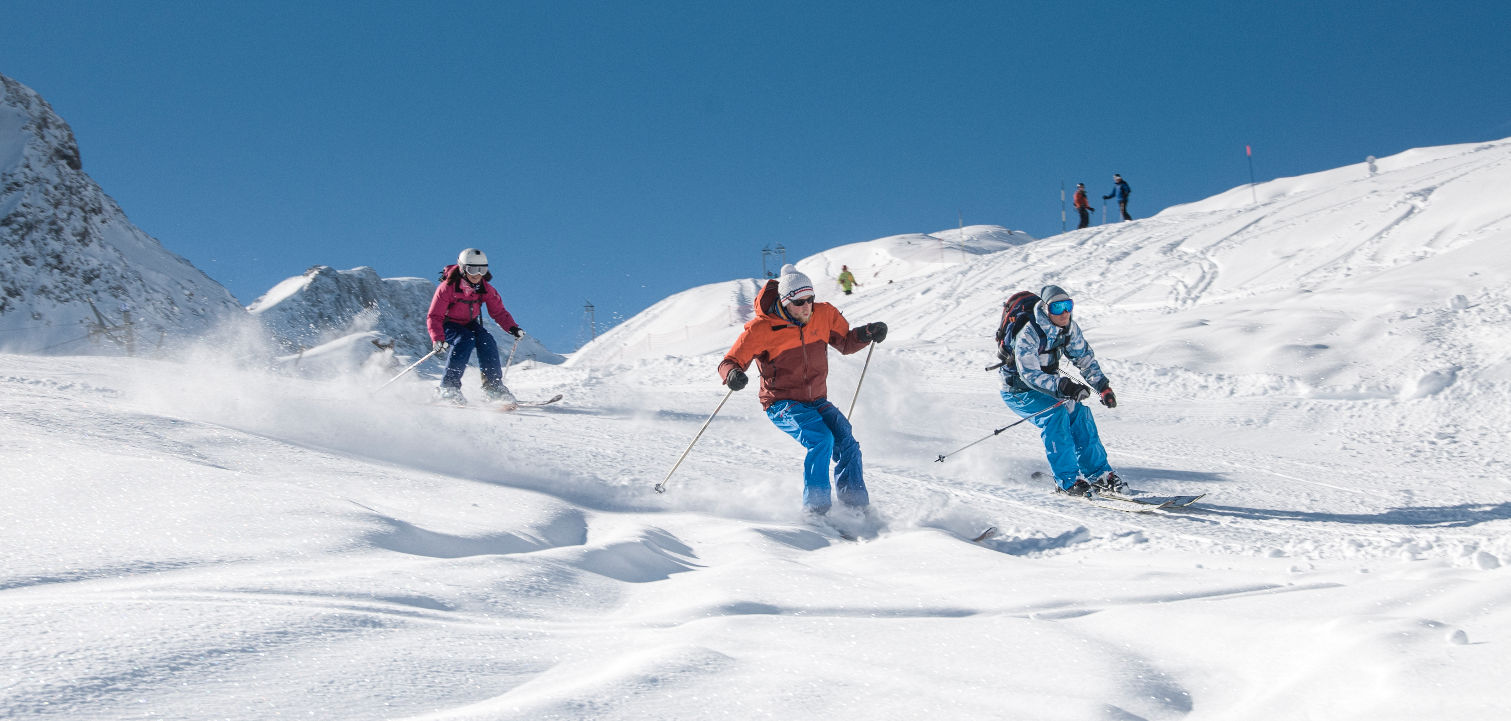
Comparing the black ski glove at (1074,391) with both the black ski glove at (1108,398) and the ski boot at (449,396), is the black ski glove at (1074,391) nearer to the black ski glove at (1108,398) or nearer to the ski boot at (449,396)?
the black ski glove at (1108,398)

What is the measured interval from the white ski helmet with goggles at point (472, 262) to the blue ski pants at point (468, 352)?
0.50 metres

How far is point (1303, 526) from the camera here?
16.9ft

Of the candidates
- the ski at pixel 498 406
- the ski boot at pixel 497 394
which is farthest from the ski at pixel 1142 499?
the ski boot at pixel 497 394

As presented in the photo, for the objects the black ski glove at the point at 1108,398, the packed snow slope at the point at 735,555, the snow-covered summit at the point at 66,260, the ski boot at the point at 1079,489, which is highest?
the snow-covered summit at the point at 66,260

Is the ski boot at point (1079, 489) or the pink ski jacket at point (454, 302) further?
the pink ski jacket at point (454, 302)

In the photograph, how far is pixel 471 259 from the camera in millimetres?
9180

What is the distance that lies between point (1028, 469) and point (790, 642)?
18.1ft

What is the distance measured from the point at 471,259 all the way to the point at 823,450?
5.12 m

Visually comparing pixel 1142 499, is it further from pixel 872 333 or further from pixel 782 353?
pixel 782 353

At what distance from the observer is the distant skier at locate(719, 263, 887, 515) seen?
5.48 metres

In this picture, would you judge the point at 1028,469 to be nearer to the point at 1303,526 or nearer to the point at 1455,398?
the point at 1303,526

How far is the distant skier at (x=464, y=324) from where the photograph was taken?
361 inches

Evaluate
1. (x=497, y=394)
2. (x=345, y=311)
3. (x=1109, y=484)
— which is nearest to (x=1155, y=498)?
(x=1109, y=484)

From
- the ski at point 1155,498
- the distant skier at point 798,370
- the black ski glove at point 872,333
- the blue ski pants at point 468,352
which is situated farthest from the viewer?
the blue ski pants at point 468,352
